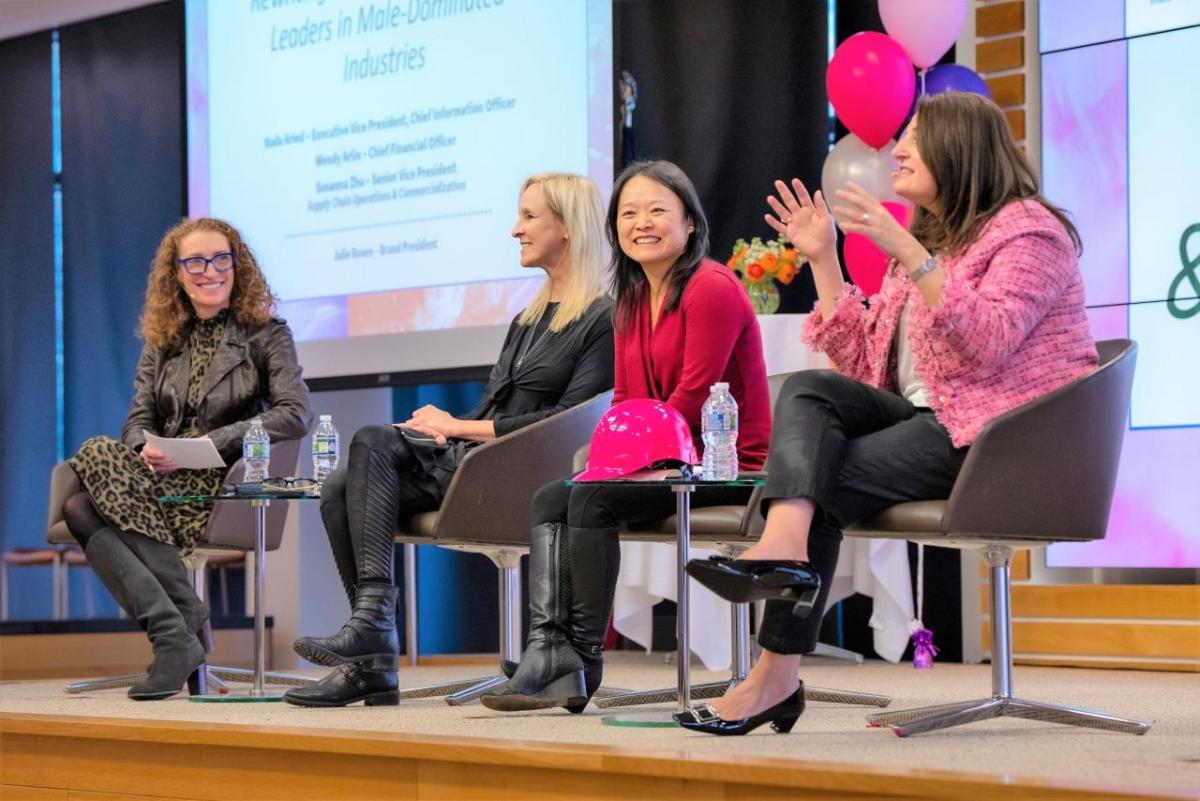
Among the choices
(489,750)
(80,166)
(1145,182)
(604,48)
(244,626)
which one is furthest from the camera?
(80,166)

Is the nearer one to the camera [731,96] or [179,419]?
[179,419]

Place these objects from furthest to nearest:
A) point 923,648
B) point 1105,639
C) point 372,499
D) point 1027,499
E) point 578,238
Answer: point 923,648 → point 1105,639 → point 578,238 → point 372,499 → point 1027,499

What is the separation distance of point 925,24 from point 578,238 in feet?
5.65

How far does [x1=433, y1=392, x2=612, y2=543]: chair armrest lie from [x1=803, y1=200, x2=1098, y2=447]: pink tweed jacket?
3.01ft

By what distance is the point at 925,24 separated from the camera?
181 inches

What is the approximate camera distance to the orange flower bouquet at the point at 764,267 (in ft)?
16.0

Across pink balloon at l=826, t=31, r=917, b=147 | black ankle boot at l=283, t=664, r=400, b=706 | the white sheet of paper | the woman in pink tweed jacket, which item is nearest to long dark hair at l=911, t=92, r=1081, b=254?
the woman in pink tweed jacket

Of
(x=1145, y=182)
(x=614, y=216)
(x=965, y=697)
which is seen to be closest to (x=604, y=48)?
(x=1145, y=182)

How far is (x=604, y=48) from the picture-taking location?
5.27 m

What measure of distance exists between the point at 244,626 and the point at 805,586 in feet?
13.0

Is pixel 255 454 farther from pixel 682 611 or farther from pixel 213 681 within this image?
pixel 682 611

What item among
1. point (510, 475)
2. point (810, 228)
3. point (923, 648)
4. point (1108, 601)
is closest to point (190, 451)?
point (510, 475)

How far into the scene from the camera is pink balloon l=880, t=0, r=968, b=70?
4.58 meters

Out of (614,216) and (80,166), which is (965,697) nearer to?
(614,216)
